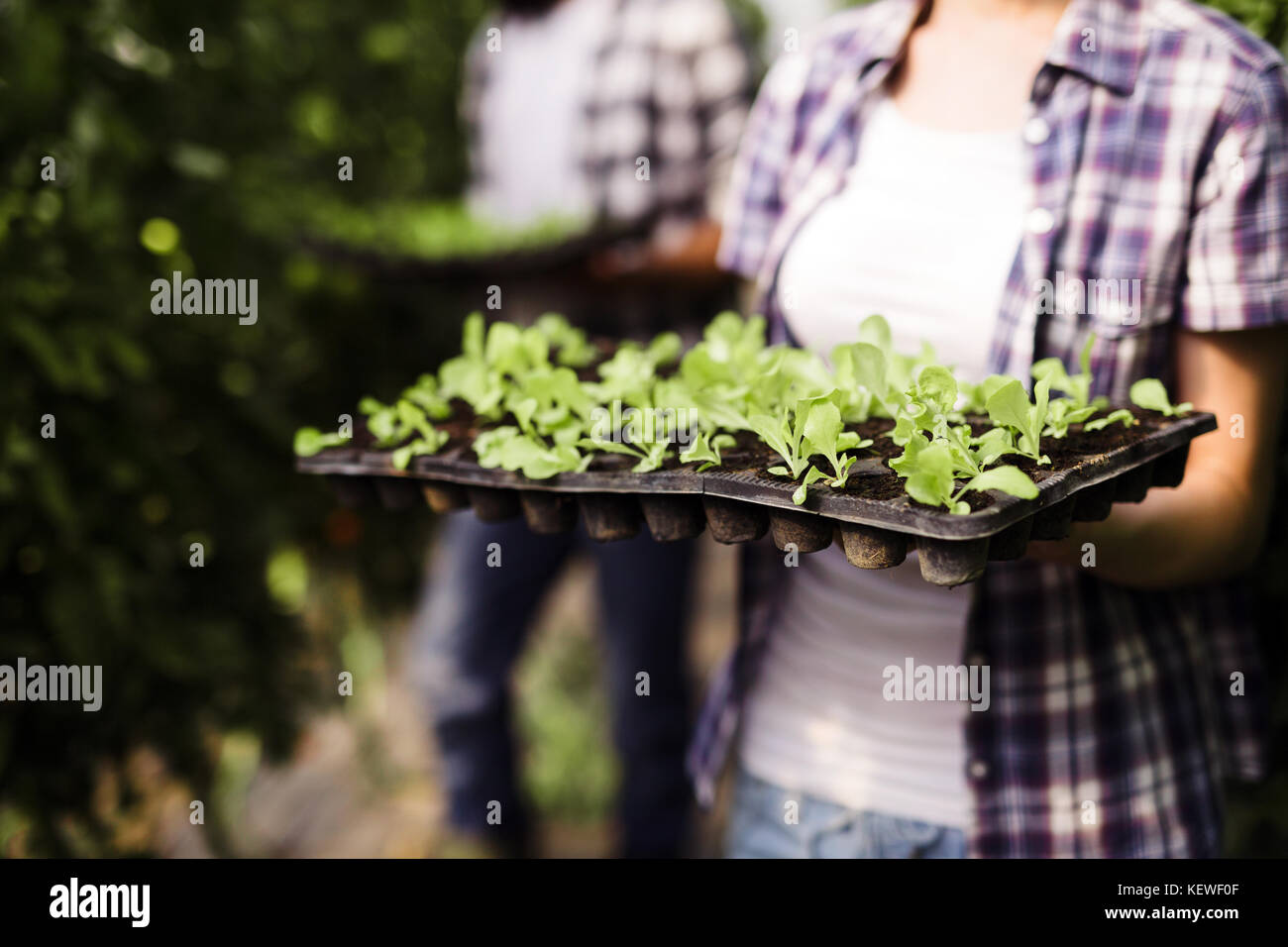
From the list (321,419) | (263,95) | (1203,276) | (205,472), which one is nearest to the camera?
(1203,276)

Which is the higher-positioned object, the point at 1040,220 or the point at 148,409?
the point at 1040,220

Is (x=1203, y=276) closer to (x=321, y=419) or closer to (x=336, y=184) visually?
(x=321, y=419)

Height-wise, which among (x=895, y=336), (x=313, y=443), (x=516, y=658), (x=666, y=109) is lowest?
(x=516, y=658)

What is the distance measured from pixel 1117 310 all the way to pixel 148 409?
1442mm

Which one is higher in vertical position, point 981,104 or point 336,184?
point 336,184

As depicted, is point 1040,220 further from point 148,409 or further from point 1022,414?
point 148,409

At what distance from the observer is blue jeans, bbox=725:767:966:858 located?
3.45 ft

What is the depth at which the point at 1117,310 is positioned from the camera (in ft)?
3.15

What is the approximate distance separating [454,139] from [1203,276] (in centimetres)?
281

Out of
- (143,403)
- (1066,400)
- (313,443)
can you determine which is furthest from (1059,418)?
(143,403)

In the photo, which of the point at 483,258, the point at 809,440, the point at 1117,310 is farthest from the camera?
the point at 483,258

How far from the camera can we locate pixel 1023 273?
960mm

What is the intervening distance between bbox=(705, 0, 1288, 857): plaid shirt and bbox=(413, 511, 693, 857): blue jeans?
893 millimetres
